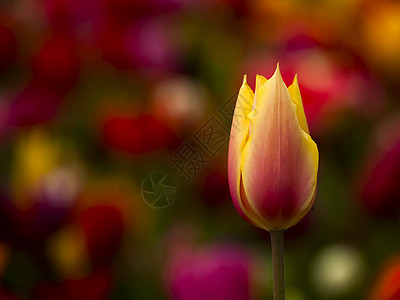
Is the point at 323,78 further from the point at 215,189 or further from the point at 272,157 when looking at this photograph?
the point at 272,157

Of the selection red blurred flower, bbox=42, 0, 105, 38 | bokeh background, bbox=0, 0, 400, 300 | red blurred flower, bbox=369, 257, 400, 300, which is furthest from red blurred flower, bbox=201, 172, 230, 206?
red blurred flower, bbox=42, 0, 105, 38

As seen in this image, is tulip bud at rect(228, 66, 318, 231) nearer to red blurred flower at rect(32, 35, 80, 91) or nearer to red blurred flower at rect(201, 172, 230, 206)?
red blurred flower at rect(201, 172, 230, 206)

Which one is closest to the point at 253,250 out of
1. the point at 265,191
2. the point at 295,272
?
the point at 295,272

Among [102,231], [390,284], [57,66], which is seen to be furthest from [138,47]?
[390,284]

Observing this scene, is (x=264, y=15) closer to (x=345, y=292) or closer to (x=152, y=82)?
(x=152, y=82)

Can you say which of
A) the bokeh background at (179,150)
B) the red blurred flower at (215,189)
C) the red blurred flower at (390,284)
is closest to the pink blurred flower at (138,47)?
the bokeh background at (179,150)

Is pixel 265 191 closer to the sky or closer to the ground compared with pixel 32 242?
closer to the sky
